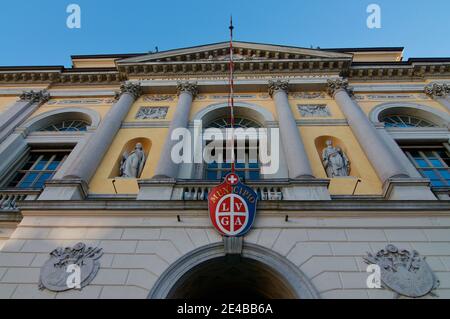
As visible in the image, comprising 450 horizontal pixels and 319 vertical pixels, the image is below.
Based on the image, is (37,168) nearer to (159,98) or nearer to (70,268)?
(159,98)

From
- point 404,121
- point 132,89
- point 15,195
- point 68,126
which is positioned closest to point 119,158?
point 15,195

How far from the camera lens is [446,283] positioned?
6.84 metres

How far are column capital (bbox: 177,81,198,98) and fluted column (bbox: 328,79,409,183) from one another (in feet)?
21.9

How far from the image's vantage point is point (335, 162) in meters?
11.3

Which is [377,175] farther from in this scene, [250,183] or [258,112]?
[258,112]

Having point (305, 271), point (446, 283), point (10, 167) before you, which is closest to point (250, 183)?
point (305, 271)

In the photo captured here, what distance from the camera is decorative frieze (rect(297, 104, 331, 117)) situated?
46.3ft

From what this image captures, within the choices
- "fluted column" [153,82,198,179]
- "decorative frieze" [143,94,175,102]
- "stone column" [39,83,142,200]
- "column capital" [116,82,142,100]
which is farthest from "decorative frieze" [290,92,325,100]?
"stone column" [39,83,142,200]

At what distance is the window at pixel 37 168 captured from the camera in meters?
12.1

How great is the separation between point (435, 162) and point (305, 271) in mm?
8778

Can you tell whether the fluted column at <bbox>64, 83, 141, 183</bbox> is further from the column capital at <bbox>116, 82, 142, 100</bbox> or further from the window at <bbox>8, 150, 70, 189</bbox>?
the window at <bbox>8, 150, 70, 189</bbox>

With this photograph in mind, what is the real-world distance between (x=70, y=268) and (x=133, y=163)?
16.1 ft

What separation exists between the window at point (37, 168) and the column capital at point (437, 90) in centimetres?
1742
